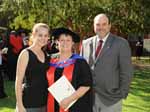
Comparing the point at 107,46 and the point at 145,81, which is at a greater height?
the point at 107,46

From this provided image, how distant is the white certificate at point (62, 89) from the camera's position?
189 inches

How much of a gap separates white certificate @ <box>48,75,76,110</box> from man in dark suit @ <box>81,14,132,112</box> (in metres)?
0.96

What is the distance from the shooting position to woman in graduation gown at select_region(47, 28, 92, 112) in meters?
4.81

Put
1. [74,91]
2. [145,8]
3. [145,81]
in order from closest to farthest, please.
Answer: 1. [74,91]
2. [145,81]
3. [145,8]

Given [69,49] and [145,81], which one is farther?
[145,81]

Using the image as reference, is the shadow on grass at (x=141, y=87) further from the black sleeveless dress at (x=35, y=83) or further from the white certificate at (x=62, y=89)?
the white certificate at (x=62, y=89)

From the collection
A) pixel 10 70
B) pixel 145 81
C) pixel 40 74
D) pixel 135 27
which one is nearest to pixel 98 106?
pixel 40 74

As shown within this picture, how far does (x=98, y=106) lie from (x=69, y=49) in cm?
125

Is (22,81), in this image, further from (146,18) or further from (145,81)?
(146,18)

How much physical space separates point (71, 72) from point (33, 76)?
590mm

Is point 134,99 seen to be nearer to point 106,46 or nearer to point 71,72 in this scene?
point 106,46

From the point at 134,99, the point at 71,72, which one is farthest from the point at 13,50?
the point at 71,72

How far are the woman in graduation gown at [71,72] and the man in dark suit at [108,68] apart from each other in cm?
84

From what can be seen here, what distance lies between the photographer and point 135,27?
25.0 meters
